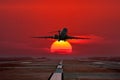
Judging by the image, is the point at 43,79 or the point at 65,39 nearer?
the point at 43,79

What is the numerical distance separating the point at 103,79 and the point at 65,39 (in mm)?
100579

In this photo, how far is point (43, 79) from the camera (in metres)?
39.3

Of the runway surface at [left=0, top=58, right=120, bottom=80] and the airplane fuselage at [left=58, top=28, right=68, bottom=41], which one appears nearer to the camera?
the runway surface at [left=0, top=58, right=120, bottom=80]

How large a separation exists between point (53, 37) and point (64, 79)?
109 metres

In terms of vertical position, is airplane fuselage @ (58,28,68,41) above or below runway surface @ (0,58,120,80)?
above

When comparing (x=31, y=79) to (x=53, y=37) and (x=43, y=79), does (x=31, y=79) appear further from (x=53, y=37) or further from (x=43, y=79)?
(x=53, y=37)

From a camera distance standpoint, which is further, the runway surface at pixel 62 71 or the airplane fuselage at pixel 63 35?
the airplane fuselage at pixel 63 35

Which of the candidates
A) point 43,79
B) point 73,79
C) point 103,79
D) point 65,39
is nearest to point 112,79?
point 103,79

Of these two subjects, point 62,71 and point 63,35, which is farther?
point 63,35

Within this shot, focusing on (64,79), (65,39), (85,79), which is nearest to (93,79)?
(85,79)

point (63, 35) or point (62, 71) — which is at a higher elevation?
point (63, 35)

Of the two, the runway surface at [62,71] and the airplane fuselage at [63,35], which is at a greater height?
the airplane fuselage at [63,35]

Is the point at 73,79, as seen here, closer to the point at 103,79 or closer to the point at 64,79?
the point at 64,79

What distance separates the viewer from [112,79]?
39.2m
